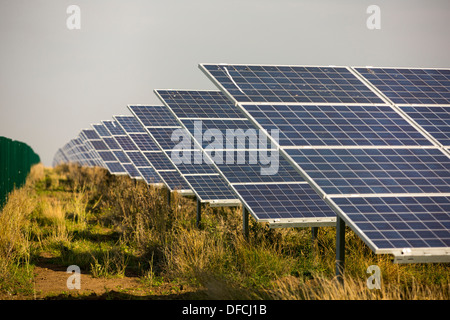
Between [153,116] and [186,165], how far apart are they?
20.6 ft

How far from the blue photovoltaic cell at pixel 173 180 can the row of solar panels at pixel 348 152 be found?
12.5 ft

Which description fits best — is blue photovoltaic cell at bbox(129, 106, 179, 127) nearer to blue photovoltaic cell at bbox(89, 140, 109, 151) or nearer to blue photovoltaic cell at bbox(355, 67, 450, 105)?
blue photovoltaic cell at bbox(355, 67, 450, 105)

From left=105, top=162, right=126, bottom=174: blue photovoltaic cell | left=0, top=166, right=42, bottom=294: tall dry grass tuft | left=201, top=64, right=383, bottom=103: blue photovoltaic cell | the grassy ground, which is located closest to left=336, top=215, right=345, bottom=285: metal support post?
the grassy ground

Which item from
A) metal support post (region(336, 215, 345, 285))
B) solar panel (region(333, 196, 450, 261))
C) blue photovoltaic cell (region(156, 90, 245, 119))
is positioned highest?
blue photovoltaic cell (region(156, 90, 245, 119))

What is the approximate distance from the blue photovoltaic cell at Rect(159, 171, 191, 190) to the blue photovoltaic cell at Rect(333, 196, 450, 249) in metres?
11.3

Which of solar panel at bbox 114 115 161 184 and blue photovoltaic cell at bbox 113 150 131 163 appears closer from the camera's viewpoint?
solar panel at bbox 114 115 161 184

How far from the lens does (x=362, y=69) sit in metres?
12.8

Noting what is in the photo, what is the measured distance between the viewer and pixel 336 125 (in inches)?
413

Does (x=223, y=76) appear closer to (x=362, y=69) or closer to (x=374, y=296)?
(x=362, y=69)

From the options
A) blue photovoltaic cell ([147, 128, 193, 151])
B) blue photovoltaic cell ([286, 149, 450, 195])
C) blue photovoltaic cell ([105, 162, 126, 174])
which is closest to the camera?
blue photovoltaic cell ([286, 149, 450, 195])

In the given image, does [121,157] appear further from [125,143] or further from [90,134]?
[90,134]

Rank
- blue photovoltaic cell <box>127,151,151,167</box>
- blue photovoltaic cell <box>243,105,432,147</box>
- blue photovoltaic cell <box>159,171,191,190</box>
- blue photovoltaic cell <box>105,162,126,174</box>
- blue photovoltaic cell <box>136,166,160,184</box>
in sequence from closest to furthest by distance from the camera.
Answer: blue photovoltaic cell <box>243,105,432,147</box>
blue photovoltaic cell <box>159,171,191,190</box>
blue photovoltaic cell <box>136,166,160,184</box>
blue photovoltaic cell <box>127,151,151,167</box>
blue photovoltaic cell <box>105,162,126,174</box>

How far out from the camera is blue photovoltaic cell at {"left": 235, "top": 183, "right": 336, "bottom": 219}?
11.6 meters

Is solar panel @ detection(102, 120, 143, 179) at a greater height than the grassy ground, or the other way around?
solar panel @ detection(102, 120, 143, 179)
